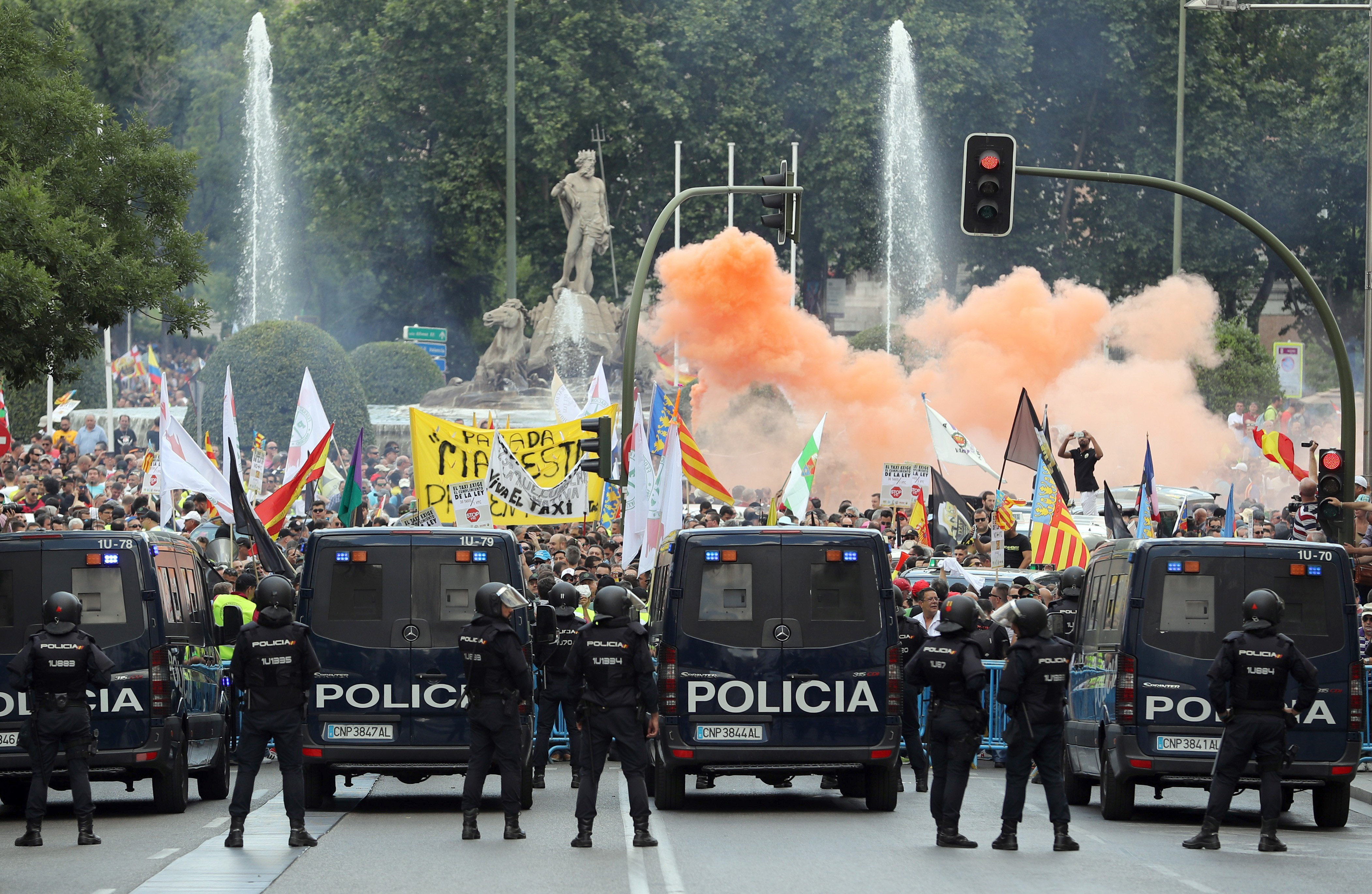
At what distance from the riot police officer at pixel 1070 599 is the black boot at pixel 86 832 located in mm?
7257

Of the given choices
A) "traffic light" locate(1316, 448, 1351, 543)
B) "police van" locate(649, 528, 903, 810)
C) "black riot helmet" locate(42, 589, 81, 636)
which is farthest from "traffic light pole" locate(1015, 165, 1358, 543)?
"black riot helmet" locate(42, 589, 81, 636)

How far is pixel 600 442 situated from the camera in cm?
2320

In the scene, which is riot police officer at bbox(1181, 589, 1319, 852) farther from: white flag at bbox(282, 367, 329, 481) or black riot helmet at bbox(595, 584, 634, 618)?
white flag at bbox(282, 367, 329, 481)

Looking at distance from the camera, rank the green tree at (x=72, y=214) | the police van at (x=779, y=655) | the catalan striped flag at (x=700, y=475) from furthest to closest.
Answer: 1. the catalan striped flag at (x=700, y=475)
2. the green tree at (x=72, y=214)
3. the police van at (x=779, y=655)

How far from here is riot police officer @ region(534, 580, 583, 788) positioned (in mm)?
15031

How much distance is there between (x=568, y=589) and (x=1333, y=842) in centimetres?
585

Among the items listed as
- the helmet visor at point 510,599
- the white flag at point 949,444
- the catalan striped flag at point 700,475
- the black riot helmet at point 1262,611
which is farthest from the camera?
the white flag at point 949,444

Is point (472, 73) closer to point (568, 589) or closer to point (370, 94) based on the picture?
point (370, 94)

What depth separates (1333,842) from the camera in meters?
12.7

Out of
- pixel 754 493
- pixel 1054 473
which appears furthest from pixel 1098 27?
pixel 1054 473

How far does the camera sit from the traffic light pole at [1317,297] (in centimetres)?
1855

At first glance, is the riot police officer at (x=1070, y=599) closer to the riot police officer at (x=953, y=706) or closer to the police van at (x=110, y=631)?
the riot police officer at (x=953, y=706)

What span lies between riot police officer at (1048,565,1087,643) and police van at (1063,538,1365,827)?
1889mm

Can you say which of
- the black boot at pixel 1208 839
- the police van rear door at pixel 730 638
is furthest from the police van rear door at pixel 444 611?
the black boot at pixel 1208 839
